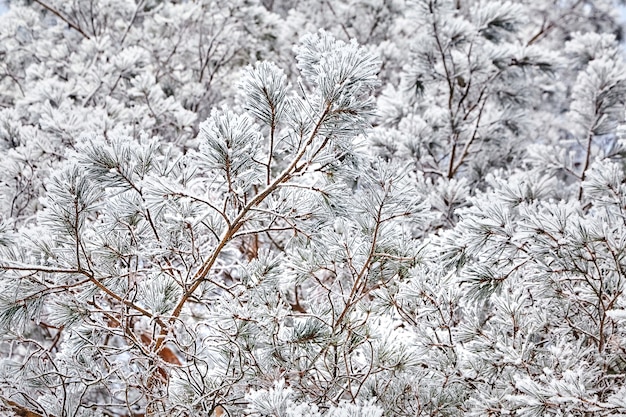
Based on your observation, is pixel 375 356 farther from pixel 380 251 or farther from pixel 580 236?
pixel 580 236

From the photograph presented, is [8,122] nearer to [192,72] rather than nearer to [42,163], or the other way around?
[42,163]

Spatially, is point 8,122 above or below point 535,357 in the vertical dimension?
below

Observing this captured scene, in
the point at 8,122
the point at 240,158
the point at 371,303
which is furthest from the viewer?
the point at 8,122

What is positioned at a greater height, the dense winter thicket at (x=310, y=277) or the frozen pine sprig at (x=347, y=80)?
the frozen pine sprig at (x=347, y=80)

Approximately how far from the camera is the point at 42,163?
2535 mm

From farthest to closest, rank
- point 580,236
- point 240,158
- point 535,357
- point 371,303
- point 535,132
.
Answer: point 535,132 < point 371,303 < point 535,357 < point 580,236 < point 240,158

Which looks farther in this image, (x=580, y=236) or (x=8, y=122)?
(x=8, y=122)

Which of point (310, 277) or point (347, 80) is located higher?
point (347, 80)

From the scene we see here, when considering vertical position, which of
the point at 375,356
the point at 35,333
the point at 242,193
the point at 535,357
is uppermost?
the point at 242,193

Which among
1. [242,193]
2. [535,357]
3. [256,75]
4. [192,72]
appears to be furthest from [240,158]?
[192,72]

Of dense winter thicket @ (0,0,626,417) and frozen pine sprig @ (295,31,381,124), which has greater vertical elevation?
frozen pine sprig @ (295,31,381,124)

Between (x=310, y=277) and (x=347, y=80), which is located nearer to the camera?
(x=347, y=80)

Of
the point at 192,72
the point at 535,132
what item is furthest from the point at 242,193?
the point at 535,132

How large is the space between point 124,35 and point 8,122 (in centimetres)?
157
